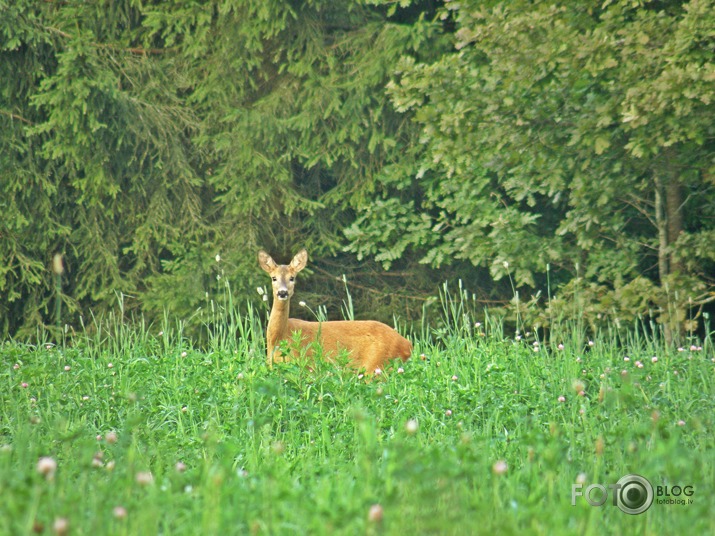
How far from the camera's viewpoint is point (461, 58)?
9664mm

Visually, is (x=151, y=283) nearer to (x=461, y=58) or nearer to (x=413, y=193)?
(x=413, y=193)

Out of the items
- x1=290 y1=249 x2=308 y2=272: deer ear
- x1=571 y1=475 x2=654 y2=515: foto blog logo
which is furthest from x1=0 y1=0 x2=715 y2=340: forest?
x1=571 y1=475 x2=654 y2=515: foto blog logo

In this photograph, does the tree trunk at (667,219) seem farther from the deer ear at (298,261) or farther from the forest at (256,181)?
the deer ear at (298,261)

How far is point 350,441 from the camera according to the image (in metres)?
5.07

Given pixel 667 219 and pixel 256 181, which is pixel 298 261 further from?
pixel 667 219

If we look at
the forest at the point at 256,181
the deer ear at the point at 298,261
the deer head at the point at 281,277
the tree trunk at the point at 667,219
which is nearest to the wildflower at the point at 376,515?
the deer head at the point at 281,277

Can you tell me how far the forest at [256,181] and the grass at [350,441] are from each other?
8.16 feet

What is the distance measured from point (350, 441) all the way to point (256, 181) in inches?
266

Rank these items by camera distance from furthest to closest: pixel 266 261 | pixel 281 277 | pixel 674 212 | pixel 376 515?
pixel 674 212, pixel 266 261, pixel 281 277, pixel 376 515

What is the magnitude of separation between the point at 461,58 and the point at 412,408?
Result: 199 inches

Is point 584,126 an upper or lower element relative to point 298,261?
upper

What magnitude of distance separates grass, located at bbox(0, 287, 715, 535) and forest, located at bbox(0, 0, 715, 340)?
8.16 feet

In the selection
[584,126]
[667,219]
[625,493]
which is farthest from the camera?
[667,219]

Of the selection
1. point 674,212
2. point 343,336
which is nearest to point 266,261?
point 343,336
